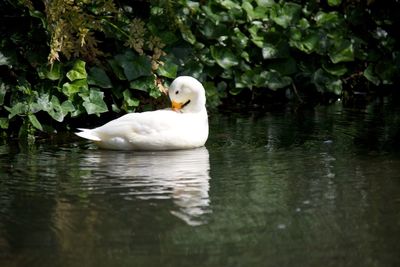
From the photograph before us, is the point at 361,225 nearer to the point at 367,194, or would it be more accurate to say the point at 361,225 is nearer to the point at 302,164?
the point at 367,194

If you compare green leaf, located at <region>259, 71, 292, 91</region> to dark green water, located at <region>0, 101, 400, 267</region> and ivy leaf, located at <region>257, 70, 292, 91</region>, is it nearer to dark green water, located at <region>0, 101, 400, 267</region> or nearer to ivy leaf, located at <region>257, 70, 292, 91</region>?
ivy leaf, located at <region>257, 70, 292, 91</region>

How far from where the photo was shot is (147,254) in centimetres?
455

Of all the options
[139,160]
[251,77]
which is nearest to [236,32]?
[251,77]

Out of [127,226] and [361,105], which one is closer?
[127,226]

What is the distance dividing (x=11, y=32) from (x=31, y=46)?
21 cm

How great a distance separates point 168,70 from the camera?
9.32 m

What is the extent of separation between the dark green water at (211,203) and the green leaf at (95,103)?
1.62 ft

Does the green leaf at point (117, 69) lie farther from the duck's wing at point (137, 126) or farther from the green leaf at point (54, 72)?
the duck's wing at point (137, 126)

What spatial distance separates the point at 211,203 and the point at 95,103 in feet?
11.1

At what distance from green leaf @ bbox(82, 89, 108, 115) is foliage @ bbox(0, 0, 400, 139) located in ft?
0.04

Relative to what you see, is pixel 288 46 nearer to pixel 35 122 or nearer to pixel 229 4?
pixel 229 4

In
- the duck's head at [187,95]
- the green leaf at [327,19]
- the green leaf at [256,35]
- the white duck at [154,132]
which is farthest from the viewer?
the green leaf at [327,19]

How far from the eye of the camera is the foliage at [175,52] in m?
8.48

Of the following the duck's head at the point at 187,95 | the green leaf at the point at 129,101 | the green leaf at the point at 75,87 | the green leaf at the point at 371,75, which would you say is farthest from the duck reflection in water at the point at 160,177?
the green leaf at the point at 371,75
